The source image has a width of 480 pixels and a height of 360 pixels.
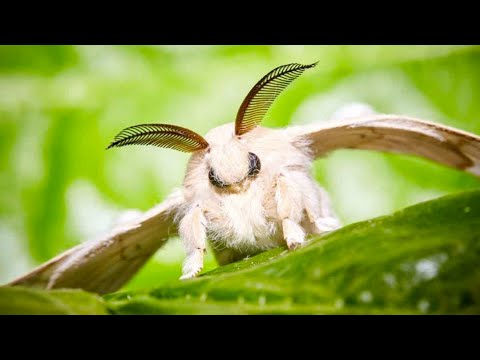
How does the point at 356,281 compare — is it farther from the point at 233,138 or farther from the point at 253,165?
the point at 233,138

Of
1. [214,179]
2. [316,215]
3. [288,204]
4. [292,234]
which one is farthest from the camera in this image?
[316,215]

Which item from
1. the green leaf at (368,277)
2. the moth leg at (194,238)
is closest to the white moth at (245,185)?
the moth leg at (194,238)

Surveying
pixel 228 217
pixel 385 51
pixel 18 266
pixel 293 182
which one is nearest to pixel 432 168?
pixel 385 51

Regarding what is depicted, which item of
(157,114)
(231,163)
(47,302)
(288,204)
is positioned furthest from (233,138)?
(157,114)

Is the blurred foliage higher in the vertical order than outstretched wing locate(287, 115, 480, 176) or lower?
lower

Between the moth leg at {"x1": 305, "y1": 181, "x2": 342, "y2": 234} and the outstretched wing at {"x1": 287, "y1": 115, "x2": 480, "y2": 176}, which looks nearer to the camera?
the moth leg at {"x1": 305, "y1": 181, "x2": 342, "y2": 234}

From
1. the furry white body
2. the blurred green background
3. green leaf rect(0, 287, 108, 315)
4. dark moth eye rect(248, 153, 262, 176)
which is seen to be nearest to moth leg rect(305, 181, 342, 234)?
the furry white body

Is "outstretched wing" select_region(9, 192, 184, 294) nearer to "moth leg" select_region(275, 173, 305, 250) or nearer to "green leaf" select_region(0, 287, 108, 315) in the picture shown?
"moth leg" select_region(275, 173, 305, 250)

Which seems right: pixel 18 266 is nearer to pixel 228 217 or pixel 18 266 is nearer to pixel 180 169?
pixel 180 169
